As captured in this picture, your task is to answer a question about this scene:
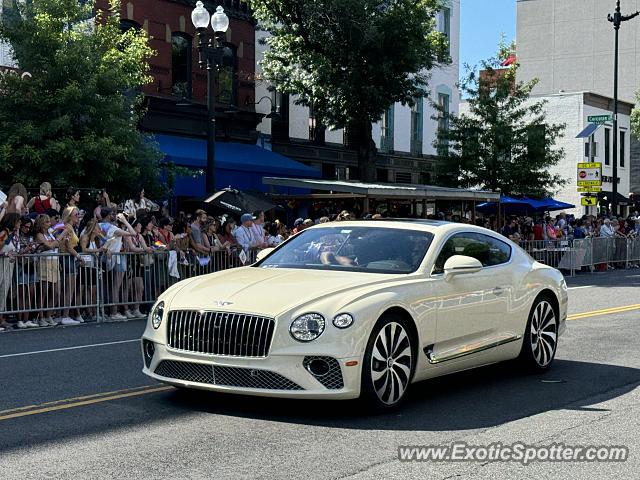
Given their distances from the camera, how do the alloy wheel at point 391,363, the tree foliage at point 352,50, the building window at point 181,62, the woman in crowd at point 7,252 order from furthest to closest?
the building window at point 181,62 < the tree foliage at point 352,50 < the woman in crowd at point 7,252 < the alloy wheel at point 391,363

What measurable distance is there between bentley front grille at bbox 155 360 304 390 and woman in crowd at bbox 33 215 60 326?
7660 mm

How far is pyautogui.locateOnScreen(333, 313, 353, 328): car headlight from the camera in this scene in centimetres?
706

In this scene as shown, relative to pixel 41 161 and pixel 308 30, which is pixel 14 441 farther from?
pixel 308 30

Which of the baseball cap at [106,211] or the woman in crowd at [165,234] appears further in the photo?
the woman in crowd at [165,234]

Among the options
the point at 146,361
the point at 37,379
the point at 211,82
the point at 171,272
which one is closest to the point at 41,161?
the point at 211,82

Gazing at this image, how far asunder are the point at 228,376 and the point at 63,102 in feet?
49.2

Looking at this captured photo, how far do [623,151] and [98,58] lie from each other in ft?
129

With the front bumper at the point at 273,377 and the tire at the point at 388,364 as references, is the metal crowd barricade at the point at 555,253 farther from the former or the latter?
the front bumper at the point at 273,377

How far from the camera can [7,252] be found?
46.6 feet

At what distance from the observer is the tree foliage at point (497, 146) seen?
3416 centimetres

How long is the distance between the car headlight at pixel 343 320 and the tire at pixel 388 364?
0.26 m

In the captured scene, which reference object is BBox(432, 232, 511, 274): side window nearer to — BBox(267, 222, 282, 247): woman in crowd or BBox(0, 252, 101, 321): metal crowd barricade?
BBox(0, 252, 101, 321): metal crowd barricade

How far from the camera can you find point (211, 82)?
20.6m

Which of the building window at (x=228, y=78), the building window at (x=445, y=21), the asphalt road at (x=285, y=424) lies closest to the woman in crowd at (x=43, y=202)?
the asphalt road at (x=285, y=424)
